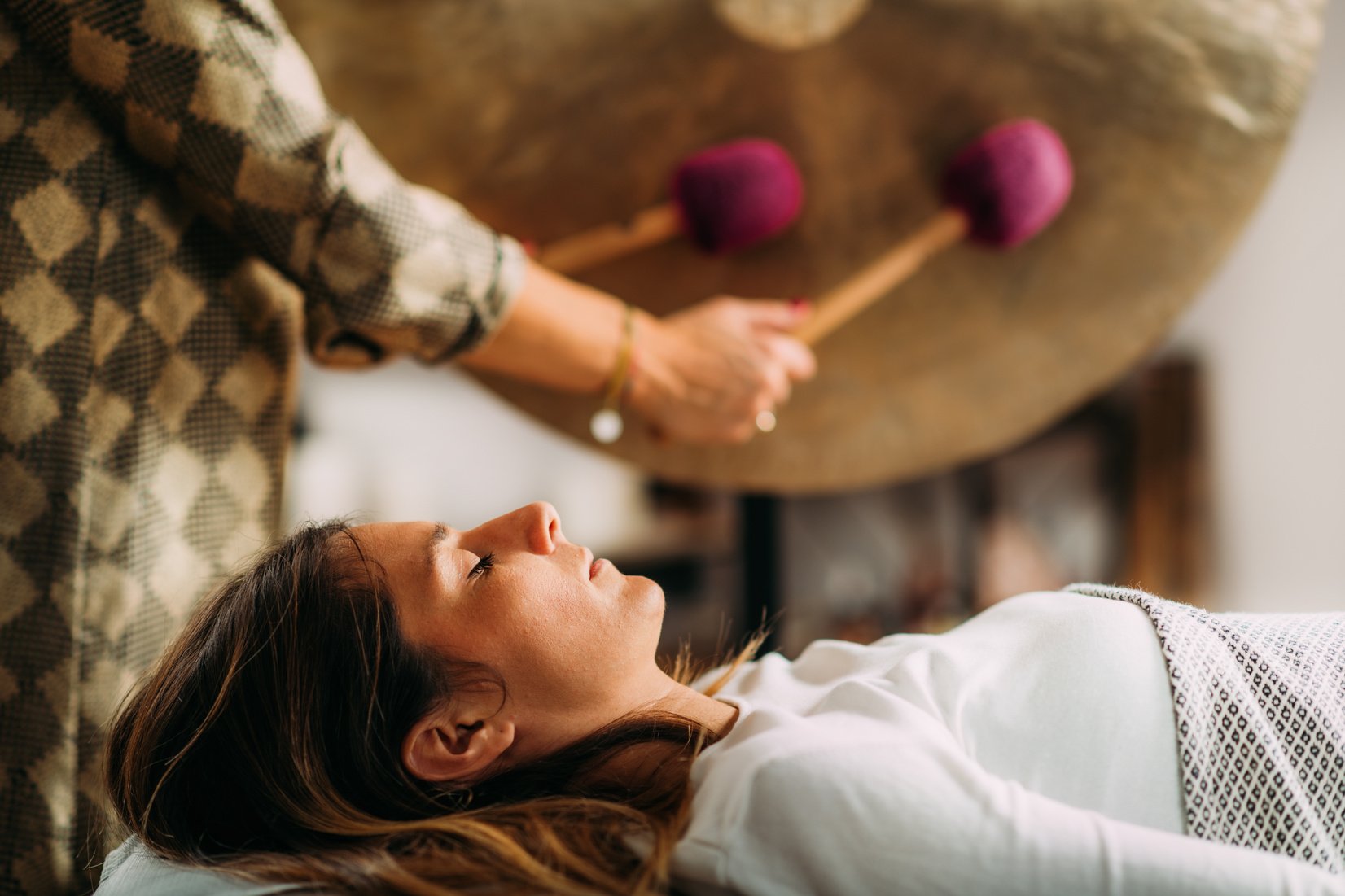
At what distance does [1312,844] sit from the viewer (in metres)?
0.58

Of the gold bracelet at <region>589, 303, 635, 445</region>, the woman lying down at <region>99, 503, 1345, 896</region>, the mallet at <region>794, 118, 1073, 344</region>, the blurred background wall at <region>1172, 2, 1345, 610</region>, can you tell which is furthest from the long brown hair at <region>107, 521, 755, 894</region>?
the blurred background wall at <region>1172, 2, 1345, 610</region>

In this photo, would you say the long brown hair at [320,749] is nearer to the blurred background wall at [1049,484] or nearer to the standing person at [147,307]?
the standing person at [147,307]

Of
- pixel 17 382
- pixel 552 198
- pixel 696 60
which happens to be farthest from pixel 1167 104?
pixel 17 382

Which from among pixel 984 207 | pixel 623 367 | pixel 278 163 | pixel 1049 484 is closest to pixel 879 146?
pixel 984 207

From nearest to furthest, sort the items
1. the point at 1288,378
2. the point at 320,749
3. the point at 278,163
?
the point at 320,749, the point at 278,163, the point at 1288,378

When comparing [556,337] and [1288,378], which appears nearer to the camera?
[556,337]

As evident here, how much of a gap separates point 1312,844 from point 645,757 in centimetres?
37

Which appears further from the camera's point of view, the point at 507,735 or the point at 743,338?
the point at 743,338

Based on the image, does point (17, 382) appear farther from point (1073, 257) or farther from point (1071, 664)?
point (1073, 257)

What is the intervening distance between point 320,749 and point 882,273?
71 centimetres

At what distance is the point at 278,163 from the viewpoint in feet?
2.49

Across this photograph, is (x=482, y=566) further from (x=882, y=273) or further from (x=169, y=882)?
Result: (x=882, y=273)

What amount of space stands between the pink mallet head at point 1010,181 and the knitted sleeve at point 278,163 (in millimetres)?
488

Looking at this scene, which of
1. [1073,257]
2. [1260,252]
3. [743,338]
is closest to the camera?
[743,338]
